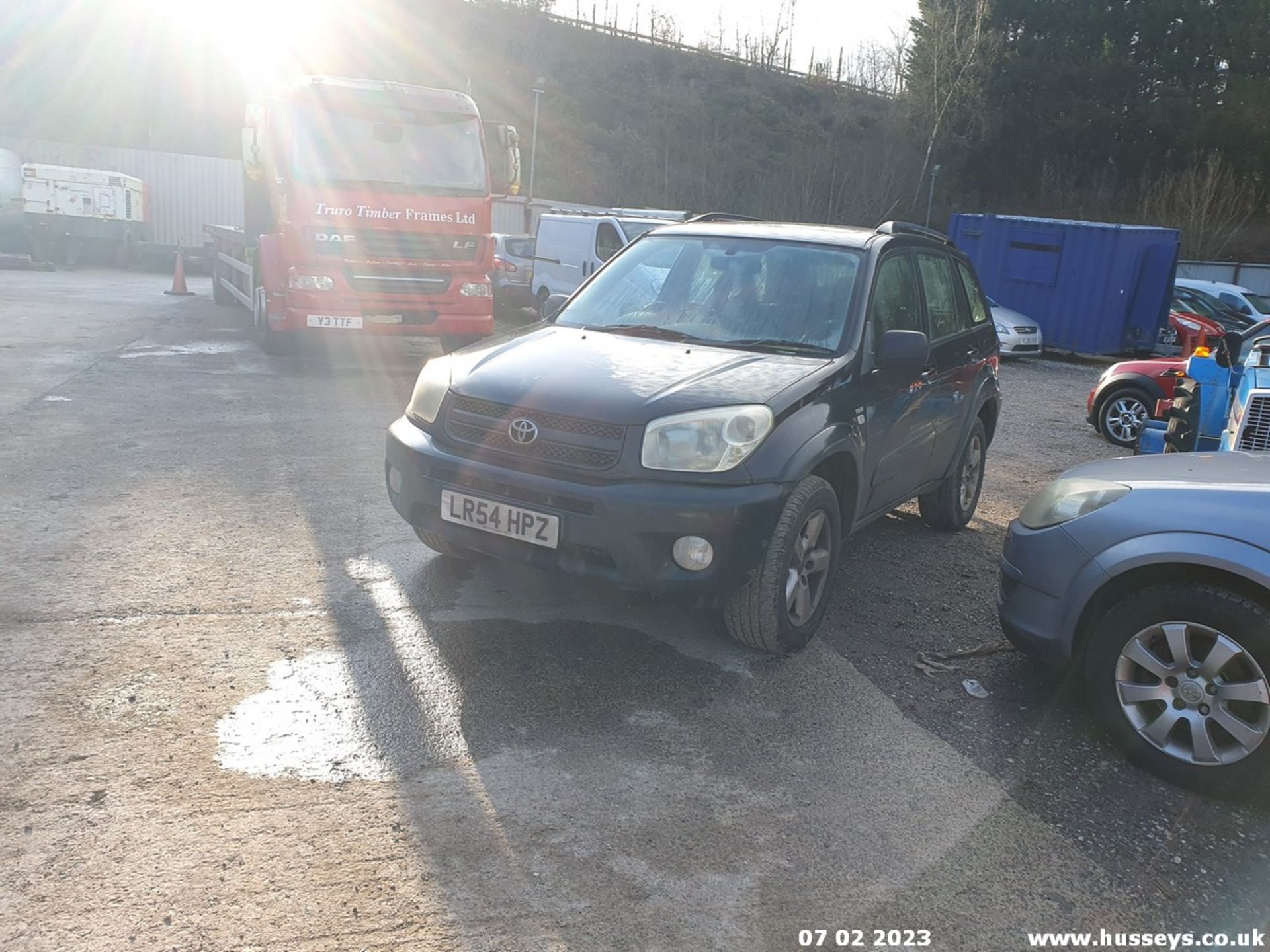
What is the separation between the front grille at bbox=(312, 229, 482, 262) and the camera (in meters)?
10.5

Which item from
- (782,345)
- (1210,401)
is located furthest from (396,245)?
(1210,401)

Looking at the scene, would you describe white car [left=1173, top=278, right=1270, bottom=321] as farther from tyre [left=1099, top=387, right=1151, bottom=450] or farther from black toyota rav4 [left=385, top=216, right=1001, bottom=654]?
black toyota rav4 [left=385, top=216, right=1001, bottom=654]

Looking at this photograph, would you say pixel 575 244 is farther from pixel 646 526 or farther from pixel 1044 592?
pixel 1044 592

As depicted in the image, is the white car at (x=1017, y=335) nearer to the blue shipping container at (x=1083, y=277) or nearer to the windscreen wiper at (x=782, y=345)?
the blue shipping container at (x=1083, y=277)

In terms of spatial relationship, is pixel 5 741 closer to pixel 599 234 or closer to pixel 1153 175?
pixel 599 234

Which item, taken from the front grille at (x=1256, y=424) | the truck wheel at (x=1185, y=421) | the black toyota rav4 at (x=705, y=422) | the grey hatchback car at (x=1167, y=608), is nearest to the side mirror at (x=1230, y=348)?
the truck wheel at (x=1185, y=421)

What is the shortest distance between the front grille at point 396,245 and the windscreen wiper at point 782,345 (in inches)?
266

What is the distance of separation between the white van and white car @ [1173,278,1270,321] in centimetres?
1225

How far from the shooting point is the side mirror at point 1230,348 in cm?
690

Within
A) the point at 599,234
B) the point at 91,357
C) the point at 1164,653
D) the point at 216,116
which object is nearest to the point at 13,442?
the point at 91,357

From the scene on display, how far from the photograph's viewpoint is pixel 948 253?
631cm

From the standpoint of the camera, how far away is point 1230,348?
6910 mm

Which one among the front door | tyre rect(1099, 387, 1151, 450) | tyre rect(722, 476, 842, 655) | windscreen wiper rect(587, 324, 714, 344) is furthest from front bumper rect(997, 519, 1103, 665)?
tyre rect(1099, 387, 1151, 450)

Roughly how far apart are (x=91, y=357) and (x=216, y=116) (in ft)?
122
